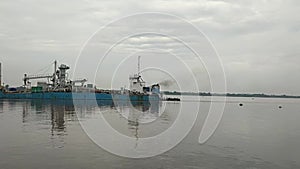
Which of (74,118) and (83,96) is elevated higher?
(83,96)

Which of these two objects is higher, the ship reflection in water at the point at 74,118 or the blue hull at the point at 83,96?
the blue hull at the point at 83,96

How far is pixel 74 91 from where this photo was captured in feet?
310

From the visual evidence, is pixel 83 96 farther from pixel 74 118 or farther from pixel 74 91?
pixel 74 118

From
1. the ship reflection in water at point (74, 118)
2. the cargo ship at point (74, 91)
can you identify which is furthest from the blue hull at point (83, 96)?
the ship reflection in water at point (74, 118)

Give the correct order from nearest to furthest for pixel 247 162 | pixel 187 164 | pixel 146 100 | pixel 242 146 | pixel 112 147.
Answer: pixel 187 164 < pixel 247 162 < pixel 112 147 < pixel 242 146 < pixel 146 100

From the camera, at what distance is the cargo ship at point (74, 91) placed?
92.8 metres

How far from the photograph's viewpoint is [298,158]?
59.7 ft

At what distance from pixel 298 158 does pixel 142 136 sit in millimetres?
10473

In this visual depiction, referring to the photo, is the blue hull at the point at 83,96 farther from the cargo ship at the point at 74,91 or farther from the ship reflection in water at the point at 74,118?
the ship reflection in water at the point at 74,118

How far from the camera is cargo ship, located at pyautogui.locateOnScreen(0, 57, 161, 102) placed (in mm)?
92812

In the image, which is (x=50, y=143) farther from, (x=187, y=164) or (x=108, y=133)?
(x=187, y=164)

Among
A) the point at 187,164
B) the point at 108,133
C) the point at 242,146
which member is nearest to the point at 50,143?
the point at 108,133

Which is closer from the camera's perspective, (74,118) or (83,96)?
(74,118)

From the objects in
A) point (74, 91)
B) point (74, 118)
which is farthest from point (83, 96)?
point (74, 118)
